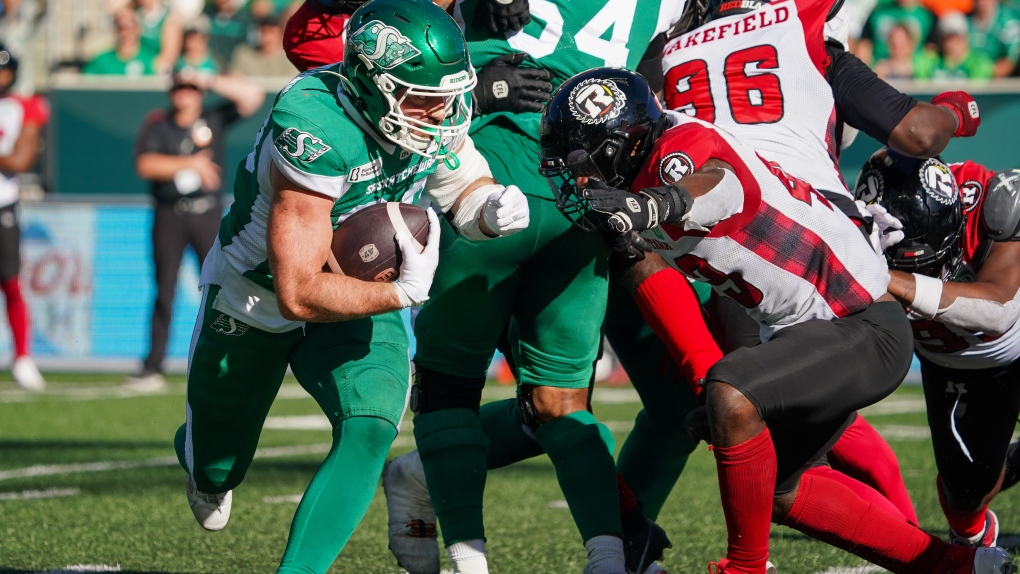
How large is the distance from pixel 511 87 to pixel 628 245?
1.85 ft

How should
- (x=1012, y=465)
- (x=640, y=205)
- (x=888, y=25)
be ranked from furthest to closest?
(x=888, y=25), (x=1012, y=465), (x=640, y=205)

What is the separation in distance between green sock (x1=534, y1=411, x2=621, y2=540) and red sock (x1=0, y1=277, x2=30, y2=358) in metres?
6.58

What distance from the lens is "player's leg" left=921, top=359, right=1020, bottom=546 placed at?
164 inches

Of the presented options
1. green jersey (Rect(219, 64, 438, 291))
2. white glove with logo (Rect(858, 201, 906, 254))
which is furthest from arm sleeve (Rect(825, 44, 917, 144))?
green jersey (Rect(219, 64, 438, 291))

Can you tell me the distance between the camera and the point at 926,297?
362cm

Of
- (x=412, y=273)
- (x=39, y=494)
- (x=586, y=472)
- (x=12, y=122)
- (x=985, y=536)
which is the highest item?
(x=412, y=273)

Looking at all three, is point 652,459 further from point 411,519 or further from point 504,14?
point 504,14

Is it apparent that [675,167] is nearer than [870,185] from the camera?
Yes

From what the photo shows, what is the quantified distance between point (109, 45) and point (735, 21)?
33.9 feet

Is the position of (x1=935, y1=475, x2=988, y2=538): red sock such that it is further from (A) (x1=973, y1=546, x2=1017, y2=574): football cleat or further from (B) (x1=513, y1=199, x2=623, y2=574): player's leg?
(B) (x1=513, y1=199, x2=623, y2=574): player's leg

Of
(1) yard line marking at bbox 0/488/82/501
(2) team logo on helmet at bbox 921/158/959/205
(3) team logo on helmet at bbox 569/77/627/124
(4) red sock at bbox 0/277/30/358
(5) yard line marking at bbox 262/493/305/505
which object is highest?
(3) team logo on helmet at bbox 569/77/627/124

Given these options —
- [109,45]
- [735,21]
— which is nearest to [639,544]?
[735,21]

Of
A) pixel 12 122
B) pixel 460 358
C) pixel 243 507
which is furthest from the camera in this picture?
pixel 12 122

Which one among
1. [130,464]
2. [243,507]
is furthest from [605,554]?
[130,464]
